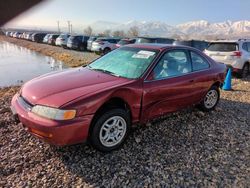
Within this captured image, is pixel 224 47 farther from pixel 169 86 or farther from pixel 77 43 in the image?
pixel 77 43

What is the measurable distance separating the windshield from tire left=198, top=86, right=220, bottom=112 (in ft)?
6.42

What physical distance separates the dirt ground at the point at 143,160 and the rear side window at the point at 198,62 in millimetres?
1177

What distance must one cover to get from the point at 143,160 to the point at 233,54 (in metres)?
7.88

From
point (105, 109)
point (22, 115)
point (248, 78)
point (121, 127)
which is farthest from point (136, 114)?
point (248, 78)

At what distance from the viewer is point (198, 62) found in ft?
17.1

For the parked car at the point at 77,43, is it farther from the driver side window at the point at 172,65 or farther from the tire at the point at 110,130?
the tire at the point at 110,130

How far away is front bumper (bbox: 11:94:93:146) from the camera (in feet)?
10.2

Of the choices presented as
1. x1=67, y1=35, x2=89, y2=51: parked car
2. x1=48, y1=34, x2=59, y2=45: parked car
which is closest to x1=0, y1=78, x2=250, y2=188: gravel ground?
x1=67, y1=35, x2=89, y2=51: parked car

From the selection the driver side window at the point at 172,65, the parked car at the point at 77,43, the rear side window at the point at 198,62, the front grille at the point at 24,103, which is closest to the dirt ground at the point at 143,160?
the front grille at the point at 24,103

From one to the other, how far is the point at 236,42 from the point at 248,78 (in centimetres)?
161

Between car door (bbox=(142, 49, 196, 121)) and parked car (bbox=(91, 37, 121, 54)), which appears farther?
parked car (bbox=(91, 37, 121, 54))

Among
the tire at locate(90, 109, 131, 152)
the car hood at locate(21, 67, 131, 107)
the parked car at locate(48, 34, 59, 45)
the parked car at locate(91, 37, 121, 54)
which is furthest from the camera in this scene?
the parked car at locate(48, 34, 59, 45)

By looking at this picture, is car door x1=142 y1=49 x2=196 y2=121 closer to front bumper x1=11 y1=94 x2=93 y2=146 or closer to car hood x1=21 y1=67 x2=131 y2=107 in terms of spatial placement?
car hood x1=21 y1=67 x2=131 y2=107

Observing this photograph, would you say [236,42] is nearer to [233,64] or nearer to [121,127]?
[233,64]
